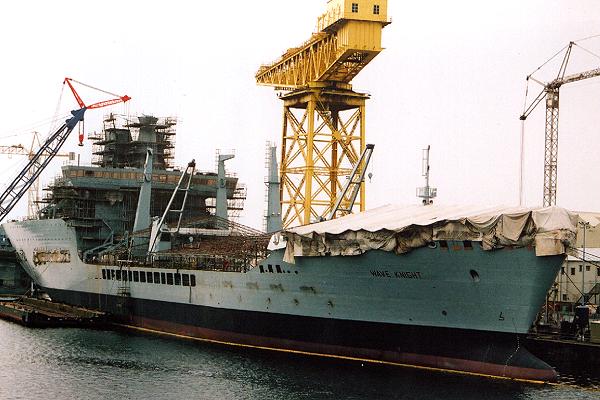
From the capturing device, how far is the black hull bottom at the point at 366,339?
3378 cm

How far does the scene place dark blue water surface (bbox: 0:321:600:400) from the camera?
31516mm

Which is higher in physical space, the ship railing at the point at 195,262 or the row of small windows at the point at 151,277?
the ship railing at the point at 195,262

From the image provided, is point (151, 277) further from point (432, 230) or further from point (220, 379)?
point (432, 230)

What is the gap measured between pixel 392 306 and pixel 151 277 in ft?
64.8

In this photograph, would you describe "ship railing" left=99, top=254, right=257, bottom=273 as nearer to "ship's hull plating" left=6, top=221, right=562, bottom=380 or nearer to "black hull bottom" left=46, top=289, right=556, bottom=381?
"ship's hull plating" left=6, top=221, right=562, bottom=380

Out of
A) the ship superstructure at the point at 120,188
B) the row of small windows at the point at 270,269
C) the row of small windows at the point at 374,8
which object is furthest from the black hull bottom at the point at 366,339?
the row of small windows at the point at 374,8

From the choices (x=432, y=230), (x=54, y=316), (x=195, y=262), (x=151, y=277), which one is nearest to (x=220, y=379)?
(x=432, y=230)

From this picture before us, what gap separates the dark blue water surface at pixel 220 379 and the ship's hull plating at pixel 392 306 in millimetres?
940

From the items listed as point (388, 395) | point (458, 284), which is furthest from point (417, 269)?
point (388, 395)

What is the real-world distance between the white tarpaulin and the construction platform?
1979 cm

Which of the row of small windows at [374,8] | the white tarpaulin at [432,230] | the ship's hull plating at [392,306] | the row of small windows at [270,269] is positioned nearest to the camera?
the white tarpaulin at [432,230]

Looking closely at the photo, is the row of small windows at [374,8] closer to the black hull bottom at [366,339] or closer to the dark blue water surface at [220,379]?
the black hull bottom at [366,339]

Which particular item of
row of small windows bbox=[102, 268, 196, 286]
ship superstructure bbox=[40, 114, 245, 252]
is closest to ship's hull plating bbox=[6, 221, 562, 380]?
row of small windows bbox=[102, 268, 196, 286]

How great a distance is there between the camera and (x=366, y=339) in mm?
37438
